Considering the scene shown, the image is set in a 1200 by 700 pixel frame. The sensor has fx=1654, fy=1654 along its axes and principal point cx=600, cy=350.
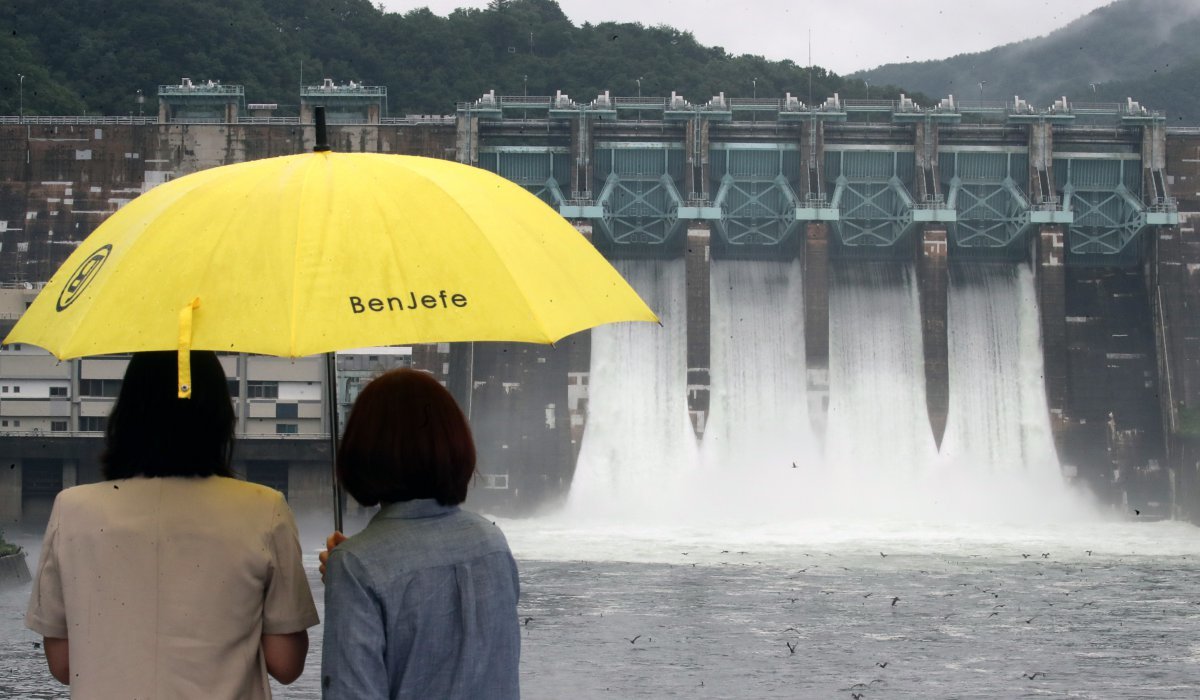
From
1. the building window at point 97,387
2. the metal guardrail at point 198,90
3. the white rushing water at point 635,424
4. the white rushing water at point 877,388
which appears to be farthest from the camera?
the metal guardrail at point 198,90

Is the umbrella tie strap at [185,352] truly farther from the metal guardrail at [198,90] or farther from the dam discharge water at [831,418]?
the metal guardrail at [198,90]

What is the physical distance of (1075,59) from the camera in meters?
160

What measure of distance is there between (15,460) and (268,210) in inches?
1937

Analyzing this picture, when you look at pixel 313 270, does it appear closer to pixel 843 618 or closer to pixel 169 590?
pixel 169 590

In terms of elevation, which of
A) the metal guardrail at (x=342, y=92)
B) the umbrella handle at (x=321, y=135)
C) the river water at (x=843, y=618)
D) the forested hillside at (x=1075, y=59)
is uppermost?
the forested hillside at (x=1075, y=59)

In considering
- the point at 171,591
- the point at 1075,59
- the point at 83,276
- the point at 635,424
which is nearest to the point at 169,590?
the point at 171,591

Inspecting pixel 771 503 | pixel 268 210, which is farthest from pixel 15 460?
pixel 268 210

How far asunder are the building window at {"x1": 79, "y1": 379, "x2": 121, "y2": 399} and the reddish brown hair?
166 feet

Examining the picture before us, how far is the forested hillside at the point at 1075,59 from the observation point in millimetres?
150000

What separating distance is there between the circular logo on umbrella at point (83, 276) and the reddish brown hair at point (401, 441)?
123 cm

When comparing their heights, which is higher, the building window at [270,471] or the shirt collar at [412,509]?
the shirt collar at [412,509]

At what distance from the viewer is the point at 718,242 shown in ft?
185

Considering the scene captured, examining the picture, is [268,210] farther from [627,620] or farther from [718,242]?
[718,242]

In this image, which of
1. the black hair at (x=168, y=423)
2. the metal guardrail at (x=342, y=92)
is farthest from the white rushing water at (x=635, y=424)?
the black hair at (x=168, y=423)
